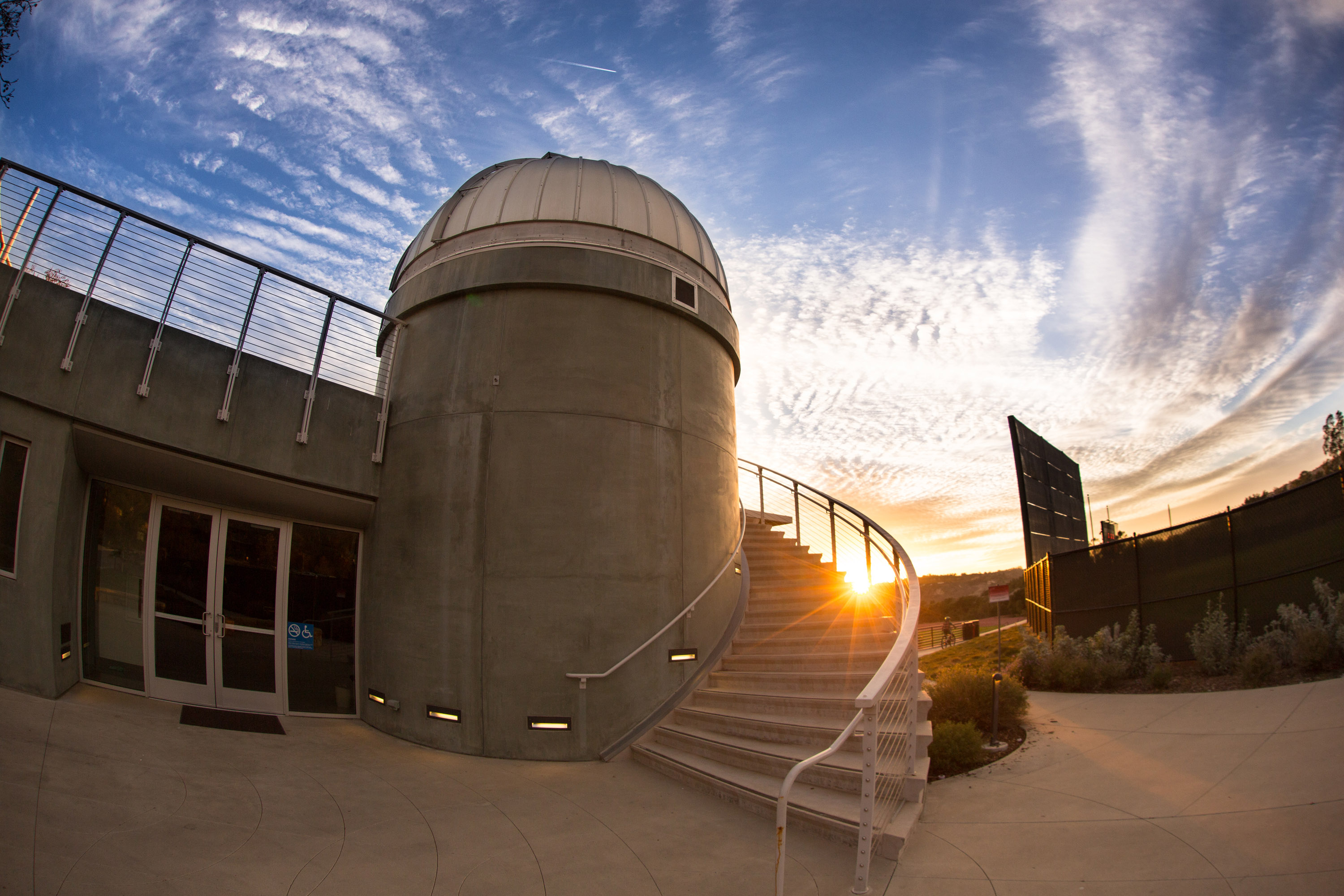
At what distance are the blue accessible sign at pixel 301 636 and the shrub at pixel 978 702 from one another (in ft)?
24.0

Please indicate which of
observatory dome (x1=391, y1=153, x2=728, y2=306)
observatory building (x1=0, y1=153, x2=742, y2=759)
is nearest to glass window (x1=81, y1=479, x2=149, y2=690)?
observatory building (x1=0, y1=153, x2=742, y2=759)

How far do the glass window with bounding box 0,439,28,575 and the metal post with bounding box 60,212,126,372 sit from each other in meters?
0.82

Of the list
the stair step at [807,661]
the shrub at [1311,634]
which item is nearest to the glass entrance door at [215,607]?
the stair step at [807,661]

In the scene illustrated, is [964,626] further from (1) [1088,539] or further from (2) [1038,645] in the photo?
(2) [1038,645]

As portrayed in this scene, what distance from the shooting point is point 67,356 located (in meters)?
5.76

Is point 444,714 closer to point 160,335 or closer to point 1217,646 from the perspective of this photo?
point 160,335

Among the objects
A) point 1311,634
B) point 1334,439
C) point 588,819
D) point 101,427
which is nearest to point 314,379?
point 101,427

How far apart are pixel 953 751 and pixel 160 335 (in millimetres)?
8846

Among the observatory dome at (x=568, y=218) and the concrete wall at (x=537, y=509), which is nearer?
the concrete wall at (x=537, y=509)

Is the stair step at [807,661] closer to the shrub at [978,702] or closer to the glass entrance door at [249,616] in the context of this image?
the shrub at [978,702]

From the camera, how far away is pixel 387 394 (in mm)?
7918

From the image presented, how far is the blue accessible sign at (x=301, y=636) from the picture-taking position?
7.19 metres

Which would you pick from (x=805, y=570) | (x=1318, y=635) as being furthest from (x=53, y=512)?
(x=1318, y=635)

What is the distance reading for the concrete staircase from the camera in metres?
4.65
